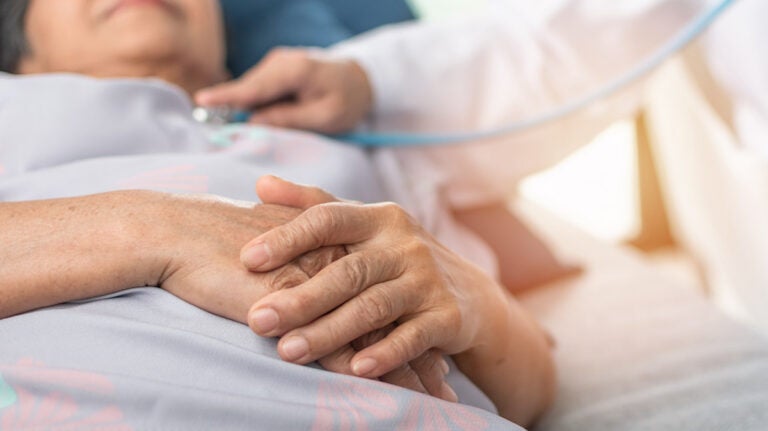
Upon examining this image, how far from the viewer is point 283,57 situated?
1.28 meters

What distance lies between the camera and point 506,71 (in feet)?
4.93

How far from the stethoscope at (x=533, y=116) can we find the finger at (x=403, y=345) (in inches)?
24.6

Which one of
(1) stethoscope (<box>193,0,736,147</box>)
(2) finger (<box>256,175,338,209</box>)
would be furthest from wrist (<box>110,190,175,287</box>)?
(1) stethoscope (<box>193,0,736,147</box>)

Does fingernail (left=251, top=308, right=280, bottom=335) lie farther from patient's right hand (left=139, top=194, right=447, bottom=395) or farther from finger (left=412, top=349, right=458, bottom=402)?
finger (left=412, top=349, right=458, bottom=402)

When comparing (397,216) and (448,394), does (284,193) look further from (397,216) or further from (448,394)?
(448,394)

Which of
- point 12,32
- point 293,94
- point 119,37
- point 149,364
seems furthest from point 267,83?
point 149,364

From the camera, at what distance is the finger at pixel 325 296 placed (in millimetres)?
667

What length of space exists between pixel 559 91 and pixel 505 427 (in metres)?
0.91

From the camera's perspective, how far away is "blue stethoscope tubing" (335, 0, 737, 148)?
131 centimetres

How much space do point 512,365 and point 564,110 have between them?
0.68 meters

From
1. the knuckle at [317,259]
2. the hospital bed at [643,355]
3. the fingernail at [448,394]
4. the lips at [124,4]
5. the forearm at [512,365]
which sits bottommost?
the hospital bed at [643,355]

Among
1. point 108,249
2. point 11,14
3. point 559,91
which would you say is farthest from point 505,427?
point 11,14

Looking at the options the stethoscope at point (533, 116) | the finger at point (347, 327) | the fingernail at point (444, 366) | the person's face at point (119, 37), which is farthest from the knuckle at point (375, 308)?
the person's face at point (119, 37)

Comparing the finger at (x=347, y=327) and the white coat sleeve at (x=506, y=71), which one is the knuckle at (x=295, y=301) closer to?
the finger at (x=347, y=327)
